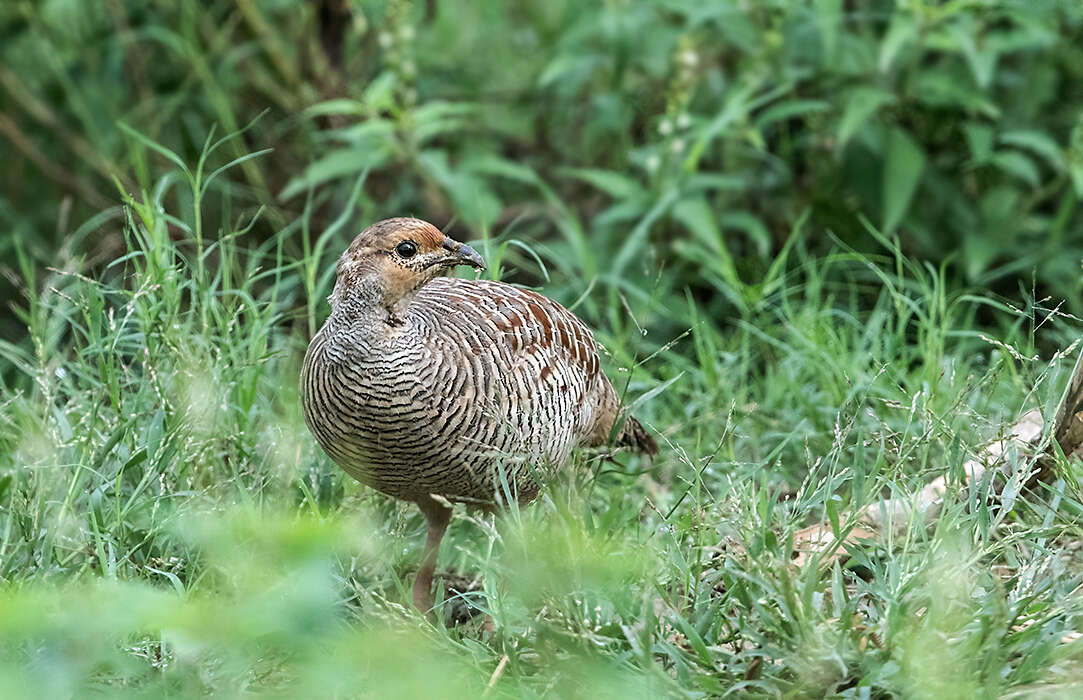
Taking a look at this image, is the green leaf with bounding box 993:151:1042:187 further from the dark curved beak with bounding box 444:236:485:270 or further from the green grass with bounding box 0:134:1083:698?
A: the dark curved beak with bounding box 444:236:485:270

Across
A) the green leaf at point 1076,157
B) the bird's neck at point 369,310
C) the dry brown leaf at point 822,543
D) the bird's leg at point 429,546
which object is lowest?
the bird's leg at point 429,546

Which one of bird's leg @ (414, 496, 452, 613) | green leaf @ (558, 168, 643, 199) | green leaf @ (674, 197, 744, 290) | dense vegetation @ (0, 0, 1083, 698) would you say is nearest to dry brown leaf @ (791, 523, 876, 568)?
dense vegetation @ (0, 0, 1083, 698)

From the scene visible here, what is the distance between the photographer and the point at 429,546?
11.4 feet

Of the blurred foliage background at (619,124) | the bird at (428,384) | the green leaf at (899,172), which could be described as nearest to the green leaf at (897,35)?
the blurred foliage background at (619,124)

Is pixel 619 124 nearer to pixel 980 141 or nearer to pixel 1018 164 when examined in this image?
pixel 980 141

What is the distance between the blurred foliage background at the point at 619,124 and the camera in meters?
5.19

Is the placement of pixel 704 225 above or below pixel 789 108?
below

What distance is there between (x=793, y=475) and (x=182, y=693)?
2359 mm

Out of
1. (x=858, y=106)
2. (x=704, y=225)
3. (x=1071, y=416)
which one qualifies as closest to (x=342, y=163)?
(x=704, y=225)

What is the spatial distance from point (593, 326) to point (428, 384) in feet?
9.29

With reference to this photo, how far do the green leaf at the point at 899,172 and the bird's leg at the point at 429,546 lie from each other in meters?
2.48

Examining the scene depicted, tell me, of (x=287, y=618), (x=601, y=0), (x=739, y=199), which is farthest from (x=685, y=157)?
(x=287, y=618)

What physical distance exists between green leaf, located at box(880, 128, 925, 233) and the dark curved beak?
2.45 m

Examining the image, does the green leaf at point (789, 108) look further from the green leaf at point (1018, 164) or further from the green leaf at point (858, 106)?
the green leaf at point (1018, 164)
